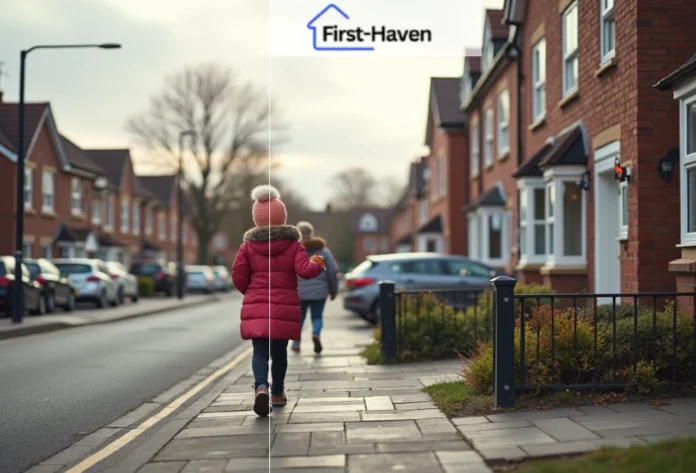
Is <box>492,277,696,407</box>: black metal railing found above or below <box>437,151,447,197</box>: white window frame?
below

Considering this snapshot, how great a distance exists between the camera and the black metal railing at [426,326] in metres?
11.1

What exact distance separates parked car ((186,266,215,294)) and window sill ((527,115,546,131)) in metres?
32.5

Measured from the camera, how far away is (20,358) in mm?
12516

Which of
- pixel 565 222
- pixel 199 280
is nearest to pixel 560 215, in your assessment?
pixel 565 222

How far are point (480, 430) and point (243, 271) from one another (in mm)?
2425

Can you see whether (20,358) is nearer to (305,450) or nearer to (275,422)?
(275,422)

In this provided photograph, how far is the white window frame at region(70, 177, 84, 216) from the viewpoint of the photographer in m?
40.1

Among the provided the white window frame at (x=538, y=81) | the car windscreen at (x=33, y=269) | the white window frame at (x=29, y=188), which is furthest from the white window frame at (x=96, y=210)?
the white window frame at (x=538, y=81)

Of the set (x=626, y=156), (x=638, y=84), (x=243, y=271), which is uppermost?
(x=638, y=84)

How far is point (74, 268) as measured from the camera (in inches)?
1087

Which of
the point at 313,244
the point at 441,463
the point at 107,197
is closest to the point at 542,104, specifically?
the point at 313,244

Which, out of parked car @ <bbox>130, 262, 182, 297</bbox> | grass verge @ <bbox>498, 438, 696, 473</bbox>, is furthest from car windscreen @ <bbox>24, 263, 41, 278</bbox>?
grass verge @ <bbox>498, 438, 696, 473</bbox>

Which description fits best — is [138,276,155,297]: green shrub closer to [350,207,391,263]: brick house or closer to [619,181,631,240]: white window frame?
[619,181,631,240]: white window frame

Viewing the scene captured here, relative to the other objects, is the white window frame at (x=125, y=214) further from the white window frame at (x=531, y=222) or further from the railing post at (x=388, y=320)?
the railing post at (x=388, y=320)
